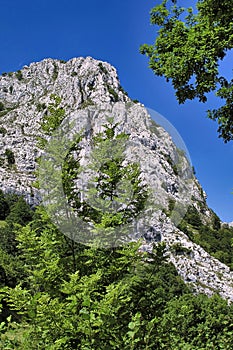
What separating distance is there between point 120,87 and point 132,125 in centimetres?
18590

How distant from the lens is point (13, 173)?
146 meters

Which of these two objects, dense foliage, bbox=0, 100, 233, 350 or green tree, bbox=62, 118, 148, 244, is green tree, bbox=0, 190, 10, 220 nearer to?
green tree, bbox=62, 118, 148, 244

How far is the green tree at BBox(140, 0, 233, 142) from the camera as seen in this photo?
8320 mm

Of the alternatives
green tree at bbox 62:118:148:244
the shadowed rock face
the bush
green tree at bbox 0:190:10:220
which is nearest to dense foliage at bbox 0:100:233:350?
green tree at bbox 62:118:148:244

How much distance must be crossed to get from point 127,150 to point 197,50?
3121 mm

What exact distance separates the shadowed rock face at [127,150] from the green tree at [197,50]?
144cm

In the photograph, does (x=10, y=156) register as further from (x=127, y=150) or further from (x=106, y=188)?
(x=106, y=188)

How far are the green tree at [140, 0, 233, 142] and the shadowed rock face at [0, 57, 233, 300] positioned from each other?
56.7 inches

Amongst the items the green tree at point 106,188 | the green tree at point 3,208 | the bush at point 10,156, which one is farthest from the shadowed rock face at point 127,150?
the green tree at point 3,208

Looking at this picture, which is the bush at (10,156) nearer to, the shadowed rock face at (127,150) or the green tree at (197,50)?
the shadowed rock face at (127,150)

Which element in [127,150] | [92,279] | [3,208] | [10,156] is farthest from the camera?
[10,156]

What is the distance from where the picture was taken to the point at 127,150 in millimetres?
8188

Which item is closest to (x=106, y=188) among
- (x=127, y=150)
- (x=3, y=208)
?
(x=127, y=150)

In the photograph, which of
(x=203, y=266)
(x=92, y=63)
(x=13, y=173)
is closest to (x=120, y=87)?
(x=92, y=63)
